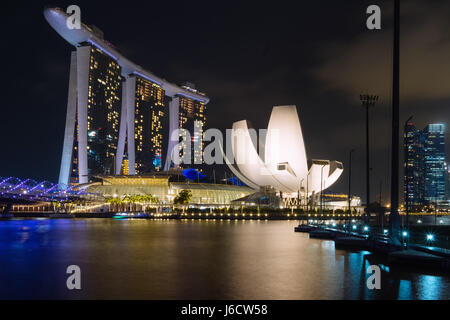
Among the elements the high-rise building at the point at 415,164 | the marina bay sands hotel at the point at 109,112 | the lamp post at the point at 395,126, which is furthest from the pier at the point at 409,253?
the marina bay sands hotel at the point at 109,112

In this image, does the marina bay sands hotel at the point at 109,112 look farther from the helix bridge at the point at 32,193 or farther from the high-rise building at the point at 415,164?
the high-rise building at the point at 415,164

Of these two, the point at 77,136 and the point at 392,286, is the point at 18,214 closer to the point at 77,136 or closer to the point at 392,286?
the point at 77,136

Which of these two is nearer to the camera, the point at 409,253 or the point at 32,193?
the point at 409,253

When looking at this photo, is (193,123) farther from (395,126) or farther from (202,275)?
Answer: (202,275)

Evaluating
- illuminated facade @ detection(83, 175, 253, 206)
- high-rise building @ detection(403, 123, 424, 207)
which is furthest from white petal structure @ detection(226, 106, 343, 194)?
high-rise building @ detection(403, 123, 424, 207)

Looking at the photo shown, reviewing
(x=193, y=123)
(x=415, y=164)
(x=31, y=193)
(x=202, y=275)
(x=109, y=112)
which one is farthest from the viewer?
(x=193, y=123)

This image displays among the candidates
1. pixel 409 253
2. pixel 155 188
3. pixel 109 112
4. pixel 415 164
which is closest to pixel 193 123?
pixel 109 112
